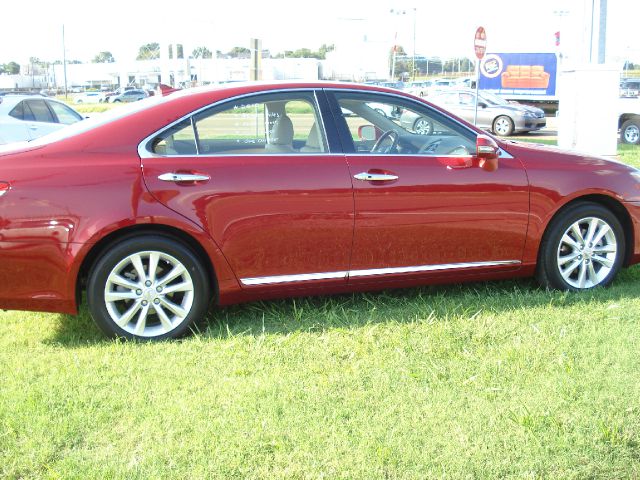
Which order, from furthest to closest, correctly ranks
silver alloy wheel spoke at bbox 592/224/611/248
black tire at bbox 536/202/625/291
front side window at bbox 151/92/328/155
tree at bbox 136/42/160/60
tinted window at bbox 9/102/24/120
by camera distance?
tree at bbox 136/42/160/60, tinted window at bbox 9/102/24/120, silver alloy wheel spoke at bbox 592/224/611/248, black tire at bbox 536/202/625/291, front side window at bbox 151/92/328/155

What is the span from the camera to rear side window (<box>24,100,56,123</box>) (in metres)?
14.3

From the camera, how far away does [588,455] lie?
2887 mm

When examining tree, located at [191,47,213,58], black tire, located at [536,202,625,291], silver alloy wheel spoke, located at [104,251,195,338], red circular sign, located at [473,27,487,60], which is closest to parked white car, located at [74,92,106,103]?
tree, located at [191,47,213,58]

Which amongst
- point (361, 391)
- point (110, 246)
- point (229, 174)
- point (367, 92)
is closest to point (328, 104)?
point (367, 92)

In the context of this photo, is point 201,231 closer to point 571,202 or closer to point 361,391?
point 361,391

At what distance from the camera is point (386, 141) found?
4.74m

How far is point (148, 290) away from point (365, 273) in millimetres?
1365

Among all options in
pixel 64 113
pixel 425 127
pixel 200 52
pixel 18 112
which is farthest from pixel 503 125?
pixel 200 52

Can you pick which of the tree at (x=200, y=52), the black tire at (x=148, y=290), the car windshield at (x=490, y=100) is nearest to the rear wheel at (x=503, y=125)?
the car windshield at (x=490, y=100)

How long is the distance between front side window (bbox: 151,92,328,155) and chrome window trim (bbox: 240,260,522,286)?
0.79m

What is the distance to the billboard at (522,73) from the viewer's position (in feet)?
97.2

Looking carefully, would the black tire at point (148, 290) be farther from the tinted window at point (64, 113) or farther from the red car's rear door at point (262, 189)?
the tinted window at point (64, 113)

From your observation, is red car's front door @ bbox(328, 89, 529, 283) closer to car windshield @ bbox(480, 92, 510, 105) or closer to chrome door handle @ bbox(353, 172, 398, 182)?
chrome door handle @ bbox(353, 172, 398, 182)

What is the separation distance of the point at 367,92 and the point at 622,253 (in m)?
2.22
